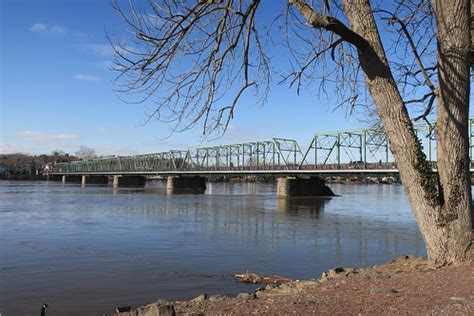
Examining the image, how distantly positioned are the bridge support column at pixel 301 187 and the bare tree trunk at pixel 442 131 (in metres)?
77.9

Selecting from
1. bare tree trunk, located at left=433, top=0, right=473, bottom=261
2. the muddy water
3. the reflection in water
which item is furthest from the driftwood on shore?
the reflection in water

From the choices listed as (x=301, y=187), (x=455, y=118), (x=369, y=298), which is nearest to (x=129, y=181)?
(x=301, y=187)

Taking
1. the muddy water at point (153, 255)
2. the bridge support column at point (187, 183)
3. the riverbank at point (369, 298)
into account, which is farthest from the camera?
the bridge support column at point (187, 183)

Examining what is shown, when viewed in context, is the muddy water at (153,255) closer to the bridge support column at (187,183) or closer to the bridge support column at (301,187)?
the bridge support column at (301,187)

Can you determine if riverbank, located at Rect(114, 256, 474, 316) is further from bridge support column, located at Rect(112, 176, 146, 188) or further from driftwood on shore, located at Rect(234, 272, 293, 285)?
bridge support column, located at Rect(112, 176, 146, 188)

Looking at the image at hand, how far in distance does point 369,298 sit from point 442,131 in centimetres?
390

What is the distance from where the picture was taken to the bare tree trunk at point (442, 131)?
9.26 m

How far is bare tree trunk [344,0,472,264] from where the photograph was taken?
9.26 m

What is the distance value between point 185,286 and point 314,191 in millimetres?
79959

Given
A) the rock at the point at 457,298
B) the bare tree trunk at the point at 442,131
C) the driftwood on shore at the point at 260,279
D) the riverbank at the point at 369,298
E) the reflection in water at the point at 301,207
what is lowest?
the reflection in water at the point at 301,207

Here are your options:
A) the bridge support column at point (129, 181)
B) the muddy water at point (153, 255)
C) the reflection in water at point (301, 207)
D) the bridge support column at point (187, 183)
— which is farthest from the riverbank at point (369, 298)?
Result: the bridge support column at point (129, 181)

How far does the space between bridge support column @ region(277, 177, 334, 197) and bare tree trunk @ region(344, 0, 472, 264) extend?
256ft

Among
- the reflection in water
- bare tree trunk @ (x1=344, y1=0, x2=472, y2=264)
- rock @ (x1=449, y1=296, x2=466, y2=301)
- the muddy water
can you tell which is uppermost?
bare tree trunk @ (x1=344, y1=0, x2=472, y2=264)

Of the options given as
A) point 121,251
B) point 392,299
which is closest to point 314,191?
point 121,251
